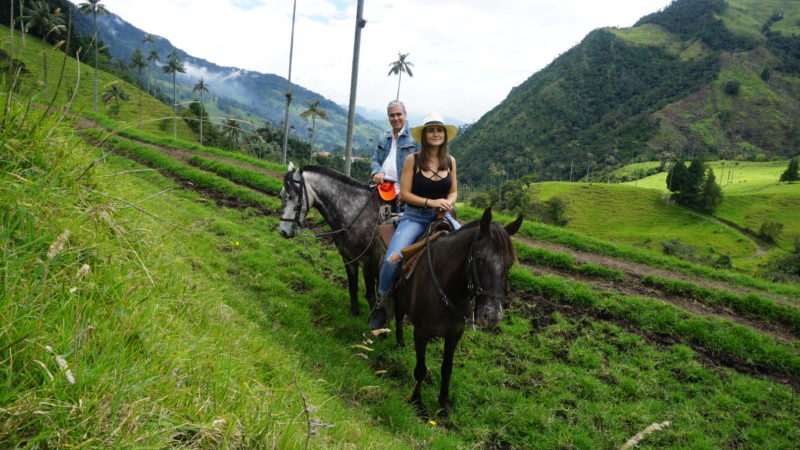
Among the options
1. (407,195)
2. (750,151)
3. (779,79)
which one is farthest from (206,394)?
(779,79)

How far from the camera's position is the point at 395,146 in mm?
7191

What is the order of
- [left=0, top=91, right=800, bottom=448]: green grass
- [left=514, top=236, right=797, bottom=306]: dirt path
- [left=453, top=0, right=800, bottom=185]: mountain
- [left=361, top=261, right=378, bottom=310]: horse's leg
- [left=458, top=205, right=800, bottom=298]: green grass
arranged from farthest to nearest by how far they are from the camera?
[left=453, top=0, right=800, bottom=185]: mountain → [left=458, top=205, right=800, bottom=298]: green grass → [left=514, top=236, right=797, bottom=306]: dirt path → [left=361, top=261, right=378, bottom=310]: horse's leg → [left=0, top=91, right=800, bottom=448]: green grass

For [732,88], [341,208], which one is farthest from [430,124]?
[732,88]

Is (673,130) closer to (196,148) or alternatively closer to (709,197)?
(709,197)

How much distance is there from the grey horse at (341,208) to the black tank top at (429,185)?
1.84 metres

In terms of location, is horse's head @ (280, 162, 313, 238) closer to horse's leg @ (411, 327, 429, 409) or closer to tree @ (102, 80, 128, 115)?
tree @ (102, 80, 128, 115)

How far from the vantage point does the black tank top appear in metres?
5.27

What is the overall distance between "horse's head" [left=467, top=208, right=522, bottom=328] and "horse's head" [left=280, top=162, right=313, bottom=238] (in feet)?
12.7

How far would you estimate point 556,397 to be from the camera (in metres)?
5.73

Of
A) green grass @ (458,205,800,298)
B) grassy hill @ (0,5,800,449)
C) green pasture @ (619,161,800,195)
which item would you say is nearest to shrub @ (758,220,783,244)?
green pasture @ (619,161,800,195)

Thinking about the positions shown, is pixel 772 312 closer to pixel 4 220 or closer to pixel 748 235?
pixel 4 220

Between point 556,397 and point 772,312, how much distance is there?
274 inches

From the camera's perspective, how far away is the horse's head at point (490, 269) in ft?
13.0

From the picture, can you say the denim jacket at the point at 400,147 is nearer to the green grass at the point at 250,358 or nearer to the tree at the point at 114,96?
the green grass at the point at 250,358
